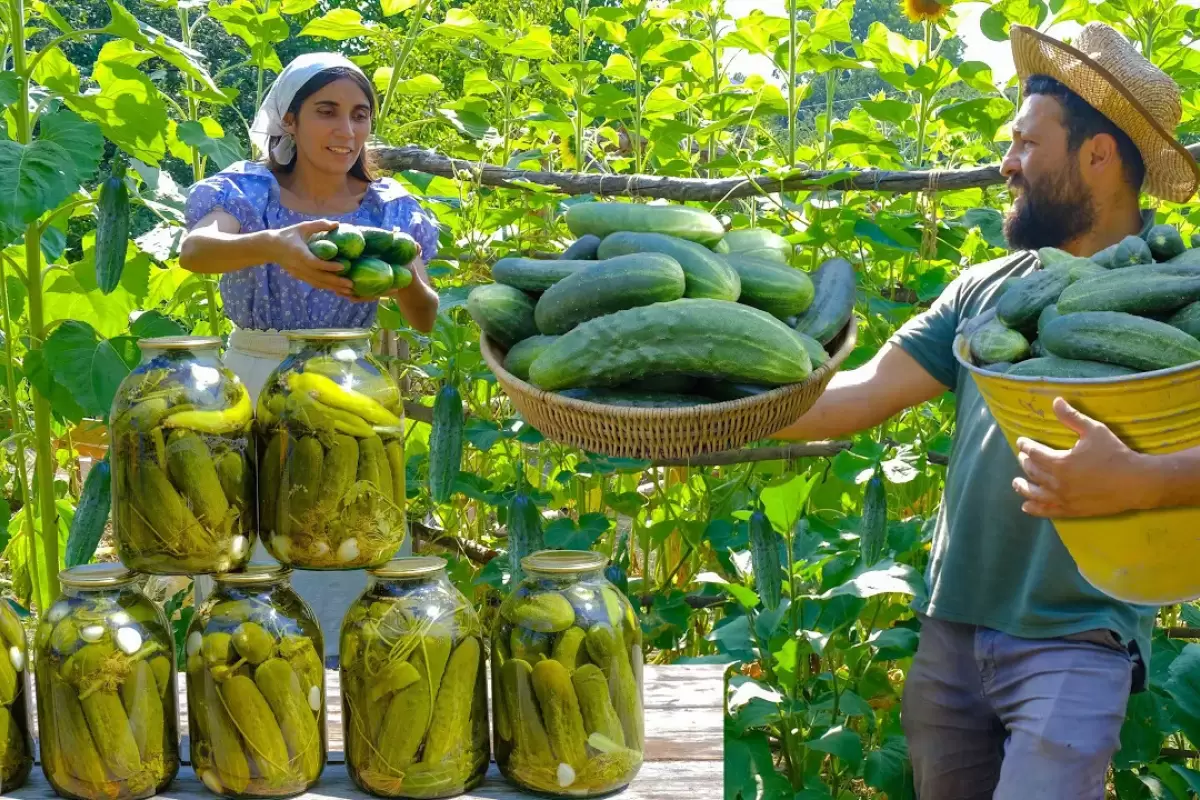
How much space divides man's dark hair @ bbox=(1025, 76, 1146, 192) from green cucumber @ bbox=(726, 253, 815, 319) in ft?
2.14

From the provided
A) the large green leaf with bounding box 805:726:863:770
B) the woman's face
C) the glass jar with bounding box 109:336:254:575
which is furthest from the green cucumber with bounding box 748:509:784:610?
the woman's face

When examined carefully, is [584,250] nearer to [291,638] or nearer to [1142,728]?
[291,638]

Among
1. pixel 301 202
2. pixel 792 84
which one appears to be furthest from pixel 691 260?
pixel 792 84

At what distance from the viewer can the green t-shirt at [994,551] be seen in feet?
7.23

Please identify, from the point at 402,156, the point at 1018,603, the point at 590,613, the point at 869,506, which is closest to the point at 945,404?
the point at 869,506

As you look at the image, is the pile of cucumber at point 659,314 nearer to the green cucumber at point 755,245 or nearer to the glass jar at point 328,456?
the green cucumber at point 755,245

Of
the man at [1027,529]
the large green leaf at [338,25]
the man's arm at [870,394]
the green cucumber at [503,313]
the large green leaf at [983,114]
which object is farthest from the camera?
the large green leaf at [338,25]

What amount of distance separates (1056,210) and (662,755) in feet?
4.16

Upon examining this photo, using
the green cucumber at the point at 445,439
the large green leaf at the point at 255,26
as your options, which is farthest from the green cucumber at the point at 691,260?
the large green leaf at the point at 255,26

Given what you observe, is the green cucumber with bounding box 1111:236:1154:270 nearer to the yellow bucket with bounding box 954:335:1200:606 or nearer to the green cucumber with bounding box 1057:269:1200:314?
the green cucumber with bounding box 1057:269:1200:314

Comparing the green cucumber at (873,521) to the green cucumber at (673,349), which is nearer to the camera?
the green cucumber at (673,349)

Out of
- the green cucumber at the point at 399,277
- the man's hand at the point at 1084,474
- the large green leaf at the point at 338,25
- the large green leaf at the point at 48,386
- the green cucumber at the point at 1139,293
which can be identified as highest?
the large green leaf at the point at 338,25

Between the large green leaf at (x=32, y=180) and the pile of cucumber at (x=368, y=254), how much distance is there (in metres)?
0.57

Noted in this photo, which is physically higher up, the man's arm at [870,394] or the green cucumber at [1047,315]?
the green cucumber at [1047,315]
